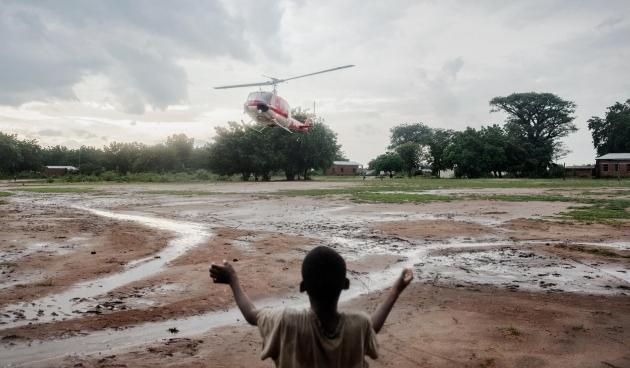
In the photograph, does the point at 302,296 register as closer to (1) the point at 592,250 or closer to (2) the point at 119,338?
(2) the point at 119,338

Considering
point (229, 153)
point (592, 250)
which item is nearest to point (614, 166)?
point (229, 153)

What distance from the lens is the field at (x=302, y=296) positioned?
5578 millimetres

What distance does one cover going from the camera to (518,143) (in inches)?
3533

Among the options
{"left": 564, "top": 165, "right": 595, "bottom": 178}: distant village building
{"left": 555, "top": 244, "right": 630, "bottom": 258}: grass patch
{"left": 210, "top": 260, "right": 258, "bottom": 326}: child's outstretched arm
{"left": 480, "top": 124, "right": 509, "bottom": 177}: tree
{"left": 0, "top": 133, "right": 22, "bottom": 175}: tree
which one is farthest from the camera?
{"left": 0, "top": 133, "right": 22, "bottom": 175}: tree

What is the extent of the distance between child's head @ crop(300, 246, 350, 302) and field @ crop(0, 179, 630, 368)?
10.1 ft

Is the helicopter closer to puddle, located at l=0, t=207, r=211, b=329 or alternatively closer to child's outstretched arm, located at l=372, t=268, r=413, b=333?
puddle, located at l=0, t=207, r=211, b=329

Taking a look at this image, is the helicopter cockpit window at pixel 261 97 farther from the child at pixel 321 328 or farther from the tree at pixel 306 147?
the tree at pixel 306 147

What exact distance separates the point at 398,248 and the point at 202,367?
8.55 meters

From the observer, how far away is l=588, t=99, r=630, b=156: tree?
89.9 meters

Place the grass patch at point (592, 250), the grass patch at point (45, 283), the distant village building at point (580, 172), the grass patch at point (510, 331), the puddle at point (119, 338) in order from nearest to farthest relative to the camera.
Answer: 1. the puddle at point (119, 338)
2. the grass patch at point (510, 331)
3. the grass patch at point (45, 283)
4. the grass patch at point (592, 250)
5. the distant village building at point (580, 172)

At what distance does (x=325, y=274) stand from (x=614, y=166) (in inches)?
3749

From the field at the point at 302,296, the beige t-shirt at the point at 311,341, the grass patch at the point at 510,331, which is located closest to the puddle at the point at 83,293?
the field at the point at 302,296

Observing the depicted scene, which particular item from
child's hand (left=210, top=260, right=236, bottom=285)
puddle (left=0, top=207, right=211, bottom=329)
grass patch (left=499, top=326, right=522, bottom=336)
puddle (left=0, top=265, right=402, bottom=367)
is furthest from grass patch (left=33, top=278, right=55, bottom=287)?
grass patch (left=499, top=326, right=522, bottom=336)

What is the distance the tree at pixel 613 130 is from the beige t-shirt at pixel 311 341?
10324 centimetres
